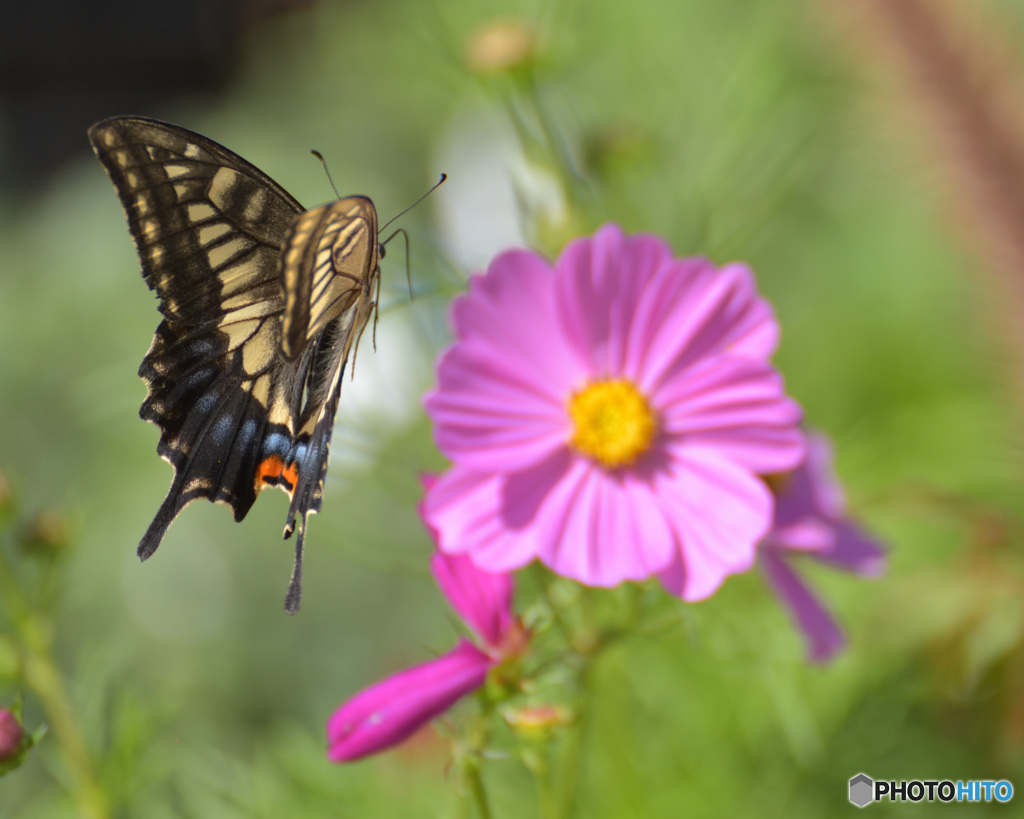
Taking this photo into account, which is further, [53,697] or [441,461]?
[441,461]

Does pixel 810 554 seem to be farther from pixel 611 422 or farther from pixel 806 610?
pixel 611 422

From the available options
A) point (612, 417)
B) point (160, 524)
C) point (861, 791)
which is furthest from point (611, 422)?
point (861, 791)

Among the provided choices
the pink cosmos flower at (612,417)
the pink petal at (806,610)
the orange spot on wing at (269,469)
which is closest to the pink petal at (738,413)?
the pink cosmos flower at (612,417)

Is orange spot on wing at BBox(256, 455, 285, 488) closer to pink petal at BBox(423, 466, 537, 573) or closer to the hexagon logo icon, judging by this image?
pink petal at BBox(423, 466, 537, 573)

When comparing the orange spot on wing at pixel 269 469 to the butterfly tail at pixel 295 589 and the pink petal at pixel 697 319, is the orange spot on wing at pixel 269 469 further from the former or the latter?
the pink petal at pixel 697 319

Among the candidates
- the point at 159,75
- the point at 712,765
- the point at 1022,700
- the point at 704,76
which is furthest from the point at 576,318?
the point at 159,75

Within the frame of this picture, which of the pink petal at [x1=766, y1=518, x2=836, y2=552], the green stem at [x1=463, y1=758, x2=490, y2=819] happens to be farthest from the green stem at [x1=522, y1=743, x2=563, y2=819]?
the pink petal at [x1=766, y1=518, x2=836, y2=552]
